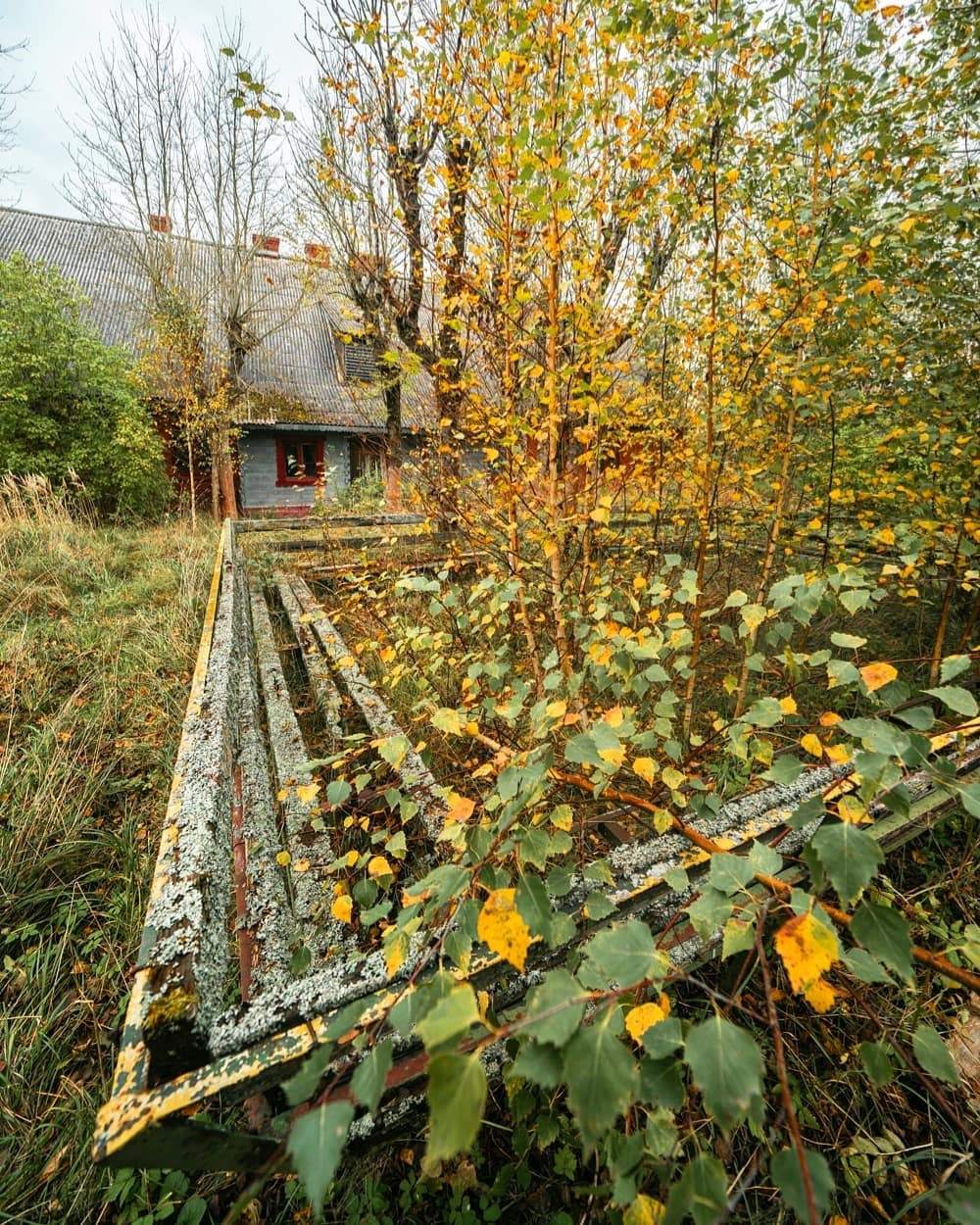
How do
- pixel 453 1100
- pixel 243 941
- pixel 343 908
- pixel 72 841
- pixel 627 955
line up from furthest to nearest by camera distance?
pixel 72 841, pixel 243 941, pixel 343 908, pixel 627 955, pixel 453 1100

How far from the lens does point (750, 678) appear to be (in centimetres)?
376

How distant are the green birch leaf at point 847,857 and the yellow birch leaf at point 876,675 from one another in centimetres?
37

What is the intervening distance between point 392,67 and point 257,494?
46.6 feet

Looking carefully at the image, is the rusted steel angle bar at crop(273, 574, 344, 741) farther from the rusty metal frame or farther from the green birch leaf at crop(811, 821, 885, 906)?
the green birch leaf at crop(811, 821, 885, 906)

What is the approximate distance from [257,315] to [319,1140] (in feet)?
53.9

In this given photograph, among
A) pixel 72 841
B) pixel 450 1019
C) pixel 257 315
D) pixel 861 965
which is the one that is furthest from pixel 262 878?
pixel 257 315

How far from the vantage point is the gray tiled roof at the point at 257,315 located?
46.3 feet

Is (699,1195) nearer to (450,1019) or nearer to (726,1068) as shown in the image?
(726,1068)

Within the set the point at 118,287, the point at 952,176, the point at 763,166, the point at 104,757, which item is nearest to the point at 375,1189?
the point at 104,757

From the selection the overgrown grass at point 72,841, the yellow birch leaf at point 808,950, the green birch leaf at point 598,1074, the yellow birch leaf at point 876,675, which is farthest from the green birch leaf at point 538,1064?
the overgrown grass at point 72,841

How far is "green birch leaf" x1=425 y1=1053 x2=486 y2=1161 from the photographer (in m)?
0.45

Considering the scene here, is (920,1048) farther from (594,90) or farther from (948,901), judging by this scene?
(594,90)

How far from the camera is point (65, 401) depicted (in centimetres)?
983

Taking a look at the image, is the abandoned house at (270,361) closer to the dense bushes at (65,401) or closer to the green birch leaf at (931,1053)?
the dense bushes at (65,401)
